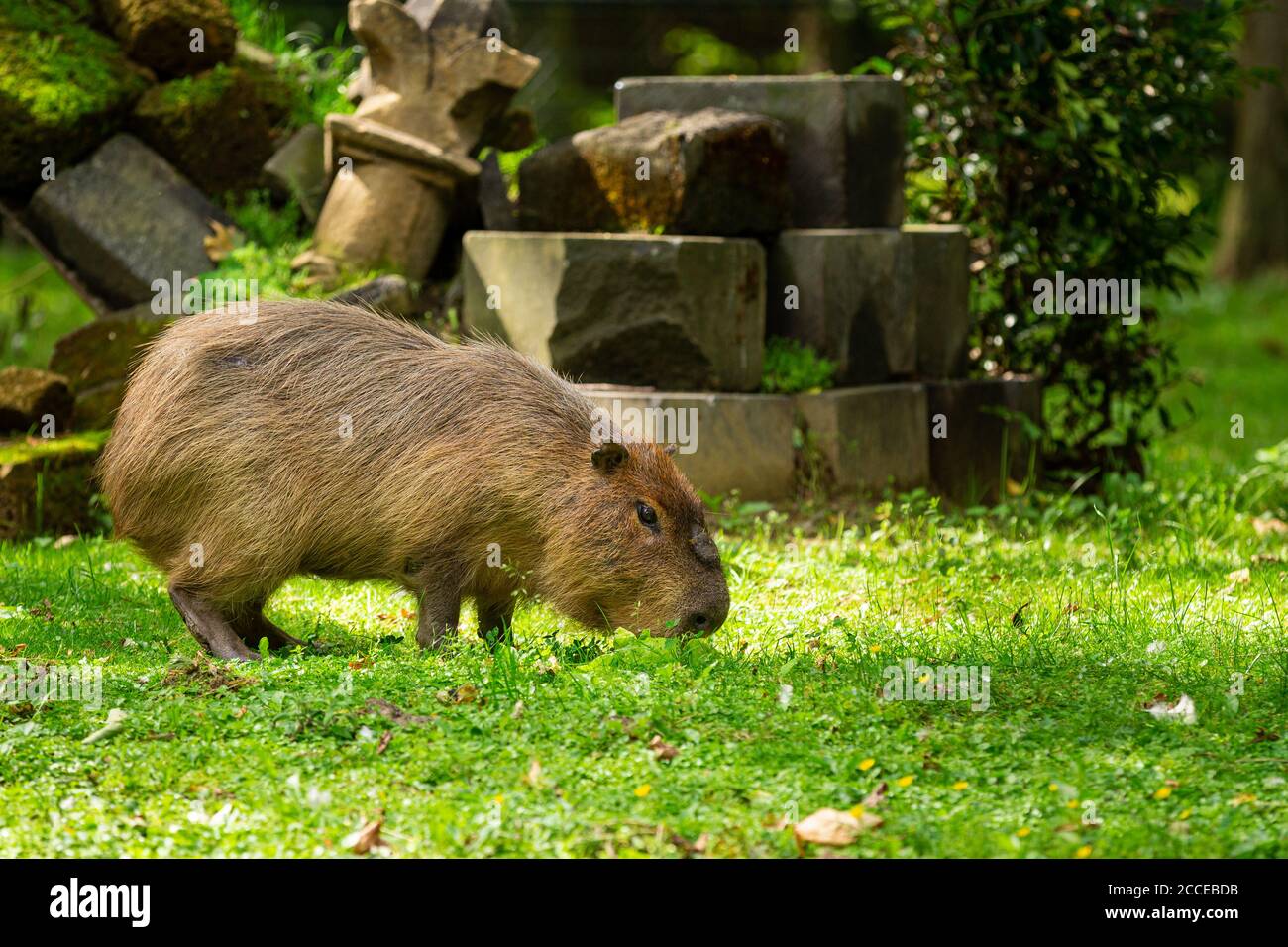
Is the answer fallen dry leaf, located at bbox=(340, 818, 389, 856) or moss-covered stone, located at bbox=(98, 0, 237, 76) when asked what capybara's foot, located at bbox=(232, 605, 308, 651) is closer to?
fallen dry leaf, located at bbox=(340, 818, 389, 856)

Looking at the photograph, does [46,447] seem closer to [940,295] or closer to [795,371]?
[795,371]

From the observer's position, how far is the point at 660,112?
315 inches

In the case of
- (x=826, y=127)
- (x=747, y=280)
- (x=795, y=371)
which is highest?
(x=826, y=127)

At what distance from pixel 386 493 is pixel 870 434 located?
338 centimetres

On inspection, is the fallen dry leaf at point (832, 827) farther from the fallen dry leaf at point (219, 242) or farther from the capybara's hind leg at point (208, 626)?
the fallen dry leaf at point (219, 242)

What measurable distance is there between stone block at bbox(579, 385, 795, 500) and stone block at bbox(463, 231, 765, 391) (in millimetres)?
141

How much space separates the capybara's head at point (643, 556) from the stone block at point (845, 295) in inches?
113

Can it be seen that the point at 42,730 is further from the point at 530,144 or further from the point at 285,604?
the point at 530,144

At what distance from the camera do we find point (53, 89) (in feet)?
27.6

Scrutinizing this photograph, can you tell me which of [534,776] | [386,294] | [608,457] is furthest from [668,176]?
[534,776]

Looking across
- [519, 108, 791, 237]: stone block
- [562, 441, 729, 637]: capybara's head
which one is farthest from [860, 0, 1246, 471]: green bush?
[562, 441, 729, 637]: capybara's head

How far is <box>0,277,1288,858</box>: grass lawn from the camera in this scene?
3621mm

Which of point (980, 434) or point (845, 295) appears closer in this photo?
point (845, 295)
